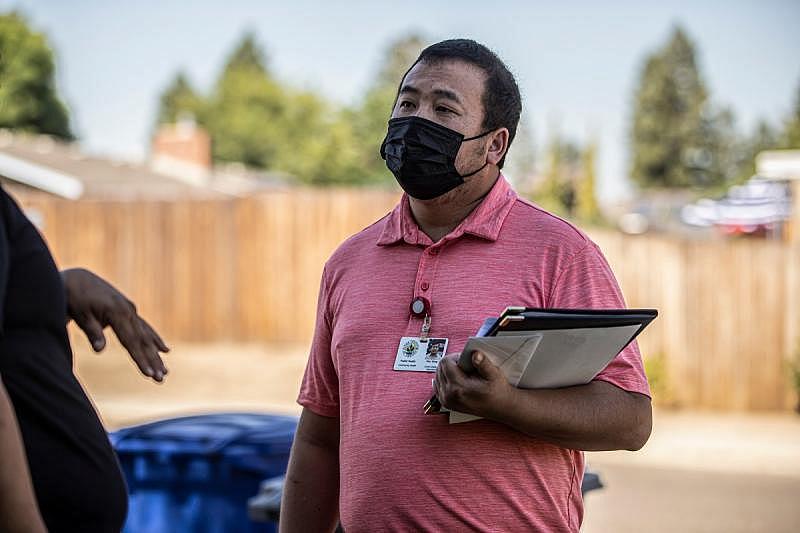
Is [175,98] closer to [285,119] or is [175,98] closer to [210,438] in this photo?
[285,119]

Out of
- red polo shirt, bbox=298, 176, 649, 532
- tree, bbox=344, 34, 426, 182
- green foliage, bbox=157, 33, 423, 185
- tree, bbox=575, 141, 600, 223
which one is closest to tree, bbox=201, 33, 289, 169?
green foliage, bbox=157, 33, 423, 185

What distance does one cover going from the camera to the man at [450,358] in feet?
7.91

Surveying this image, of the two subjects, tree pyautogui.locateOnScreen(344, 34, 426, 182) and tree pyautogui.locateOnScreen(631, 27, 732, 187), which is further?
tree pyautogui.locateOnScreen(631, 27, 732, 187)

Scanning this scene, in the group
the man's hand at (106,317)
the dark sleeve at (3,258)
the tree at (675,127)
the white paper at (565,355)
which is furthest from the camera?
the tree at (675,127)

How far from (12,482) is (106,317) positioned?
2.33 ft

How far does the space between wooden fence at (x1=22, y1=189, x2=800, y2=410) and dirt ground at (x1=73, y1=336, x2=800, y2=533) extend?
0.43m

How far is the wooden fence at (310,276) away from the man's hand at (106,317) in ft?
35.6

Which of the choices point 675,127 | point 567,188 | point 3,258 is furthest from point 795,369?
point 675,127

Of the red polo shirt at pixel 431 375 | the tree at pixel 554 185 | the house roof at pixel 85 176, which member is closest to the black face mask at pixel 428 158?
the red polo shirt at pixel 431 375

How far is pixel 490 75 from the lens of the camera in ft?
8.91

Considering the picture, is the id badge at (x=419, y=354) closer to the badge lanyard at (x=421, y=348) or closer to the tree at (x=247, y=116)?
the badge lanyard at (x=421, y=348)

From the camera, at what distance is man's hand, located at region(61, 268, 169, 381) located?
234cm

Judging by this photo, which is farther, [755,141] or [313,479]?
[755,141]

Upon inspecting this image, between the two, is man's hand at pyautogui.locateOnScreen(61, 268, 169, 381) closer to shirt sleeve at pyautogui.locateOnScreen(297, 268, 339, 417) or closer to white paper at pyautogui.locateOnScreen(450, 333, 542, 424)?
shirt sleeve at pyautogui.locateOnScreen(297, 268, 339, 417)
